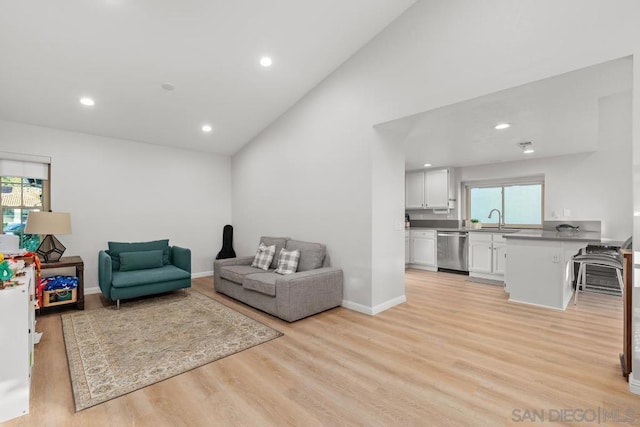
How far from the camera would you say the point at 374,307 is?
3586 mm

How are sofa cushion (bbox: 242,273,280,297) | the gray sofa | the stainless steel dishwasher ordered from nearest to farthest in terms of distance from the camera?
the gray sofa, sofa cushion (bbox: 242,273,280,297), the stainless steel dishwasher

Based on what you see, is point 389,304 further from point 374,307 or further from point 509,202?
point 509,202

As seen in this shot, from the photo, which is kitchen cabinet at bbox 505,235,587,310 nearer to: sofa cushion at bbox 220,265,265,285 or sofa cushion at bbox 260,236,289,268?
sofa cushion at bbox 260,236,289,268

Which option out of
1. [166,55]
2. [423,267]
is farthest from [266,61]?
[423,267]

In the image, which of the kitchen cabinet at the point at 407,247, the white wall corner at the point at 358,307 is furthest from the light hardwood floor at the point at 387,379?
the kitchen cabinet at the point at 407,247

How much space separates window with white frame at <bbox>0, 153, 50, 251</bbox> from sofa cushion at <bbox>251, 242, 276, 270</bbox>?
320 centimetres

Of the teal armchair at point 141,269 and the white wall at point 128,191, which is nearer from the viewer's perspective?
the teal armchair at point 141,269

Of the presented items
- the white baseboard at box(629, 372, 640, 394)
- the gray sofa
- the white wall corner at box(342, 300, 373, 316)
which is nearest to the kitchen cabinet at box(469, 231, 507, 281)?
the white wall corner at box(342, 300, 373, 316)

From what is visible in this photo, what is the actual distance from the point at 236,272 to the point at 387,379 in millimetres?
2572

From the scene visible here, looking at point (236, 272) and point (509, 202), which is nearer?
point (236, 272)

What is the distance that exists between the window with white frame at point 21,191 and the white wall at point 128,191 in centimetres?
19

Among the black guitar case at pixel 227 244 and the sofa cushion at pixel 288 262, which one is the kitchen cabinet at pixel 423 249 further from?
the black guitar case at pixel 227 244

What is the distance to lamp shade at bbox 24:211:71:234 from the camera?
3586 mm

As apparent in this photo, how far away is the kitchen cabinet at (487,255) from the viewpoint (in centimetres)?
518
